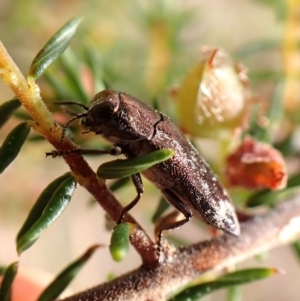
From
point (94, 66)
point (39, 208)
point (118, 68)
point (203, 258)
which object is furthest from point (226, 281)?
point (118, 68)

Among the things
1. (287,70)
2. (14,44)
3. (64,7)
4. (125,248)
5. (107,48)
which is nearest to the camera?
(125,248)

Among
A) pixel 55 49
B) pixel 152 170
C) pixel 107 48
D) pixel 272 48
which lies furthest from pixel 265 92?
pixel 55 49

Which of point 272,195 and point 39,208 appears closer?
point 39,208

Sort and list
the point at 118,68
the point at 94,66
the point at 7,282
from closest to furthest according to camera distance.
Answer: the point at 7,282 < the point at 94,66 < the point at 118,68

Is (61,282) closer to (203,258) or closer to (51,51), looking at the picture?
(203,258)

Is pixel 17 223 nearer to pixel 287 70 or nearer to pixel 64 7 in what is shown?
pixel 64 7

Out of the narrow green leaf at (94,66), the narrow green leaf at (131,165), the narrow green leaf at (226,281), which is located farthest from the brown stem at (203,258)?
the narrow green leaf at (94,66)

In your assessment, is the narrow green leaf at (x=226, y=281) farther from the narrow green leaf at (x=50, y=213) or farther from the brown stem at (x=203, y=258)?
the narrow green leaf at (x=50, y=213)
